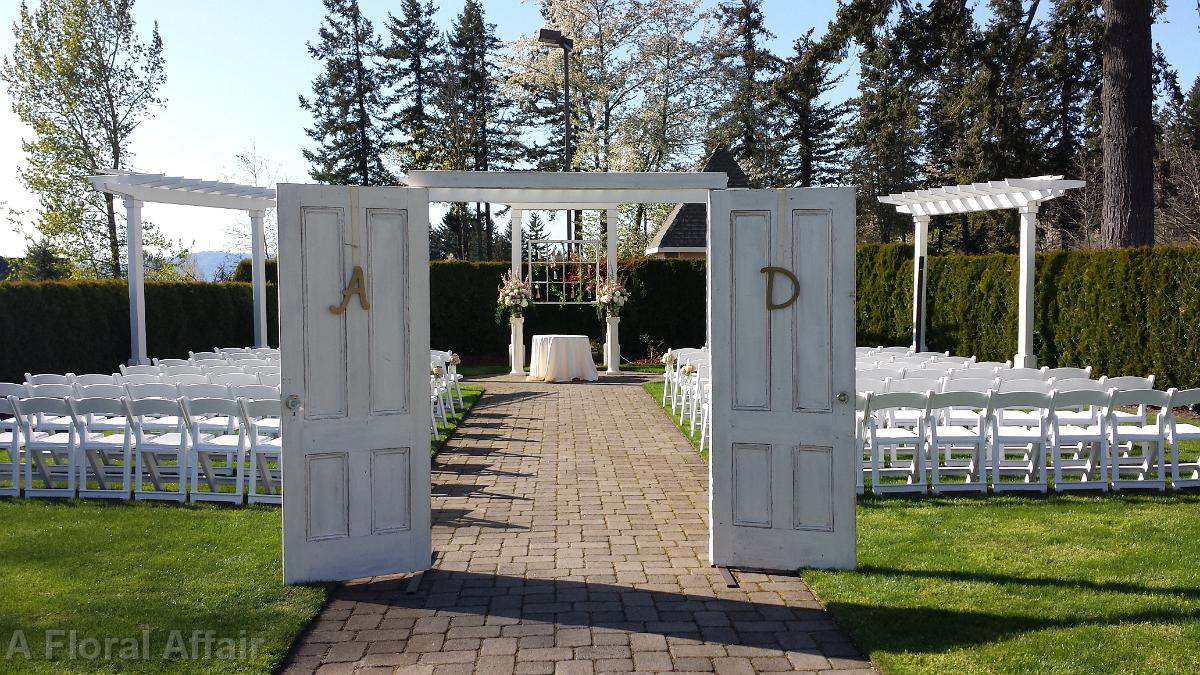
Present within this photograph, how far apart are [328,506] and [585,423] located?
21.7ft

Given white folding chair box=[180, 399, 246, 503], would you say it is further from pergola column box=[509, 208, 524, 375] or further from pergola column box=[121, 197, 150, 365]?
pergola column box=[509, 208, 524, 375]

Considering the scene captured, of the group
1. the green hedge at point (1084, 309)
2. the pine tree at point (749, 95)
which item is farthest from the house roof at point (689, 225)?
the green hedge at point (1084, 309)

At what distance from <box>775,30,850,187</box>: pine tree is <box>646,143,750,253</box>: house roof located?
8261 millimetres

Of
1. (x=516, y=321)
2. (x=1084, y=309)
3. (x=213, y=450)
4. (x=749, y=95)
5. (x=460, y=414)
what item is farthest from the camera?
(x=749, y=95)

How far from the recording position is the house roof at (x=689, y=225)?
1133 inches

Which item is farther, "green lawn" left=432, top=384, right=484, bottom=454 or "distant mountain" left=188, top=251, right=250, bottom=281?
"distant mountain" left=188, top=251, right=250, bottom=281

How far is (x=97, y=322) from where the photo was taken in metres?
14.2

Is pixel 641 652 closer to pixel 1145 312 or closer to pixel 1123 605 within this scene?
pixel 1123 605

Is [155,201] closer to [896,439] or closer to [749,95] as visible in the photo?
[896,439]

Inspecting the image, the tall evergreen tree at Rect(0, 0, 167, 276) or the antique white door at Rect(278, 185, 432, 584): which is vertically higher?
the tall evergreen tree at Rect(0, 0, 167, 276)

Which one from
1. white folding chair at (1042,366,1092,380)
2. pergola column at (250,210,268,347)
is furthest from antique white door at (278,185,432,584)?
pergola column at (250,210,268,347)

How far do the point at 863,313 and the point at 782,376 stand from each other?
15.9m

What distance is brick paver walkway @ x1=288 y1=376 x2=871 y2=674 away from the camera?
412 centimetres

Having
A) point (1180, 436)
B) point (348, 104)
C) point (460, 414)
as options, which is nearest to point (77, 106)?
point (348, 104)
